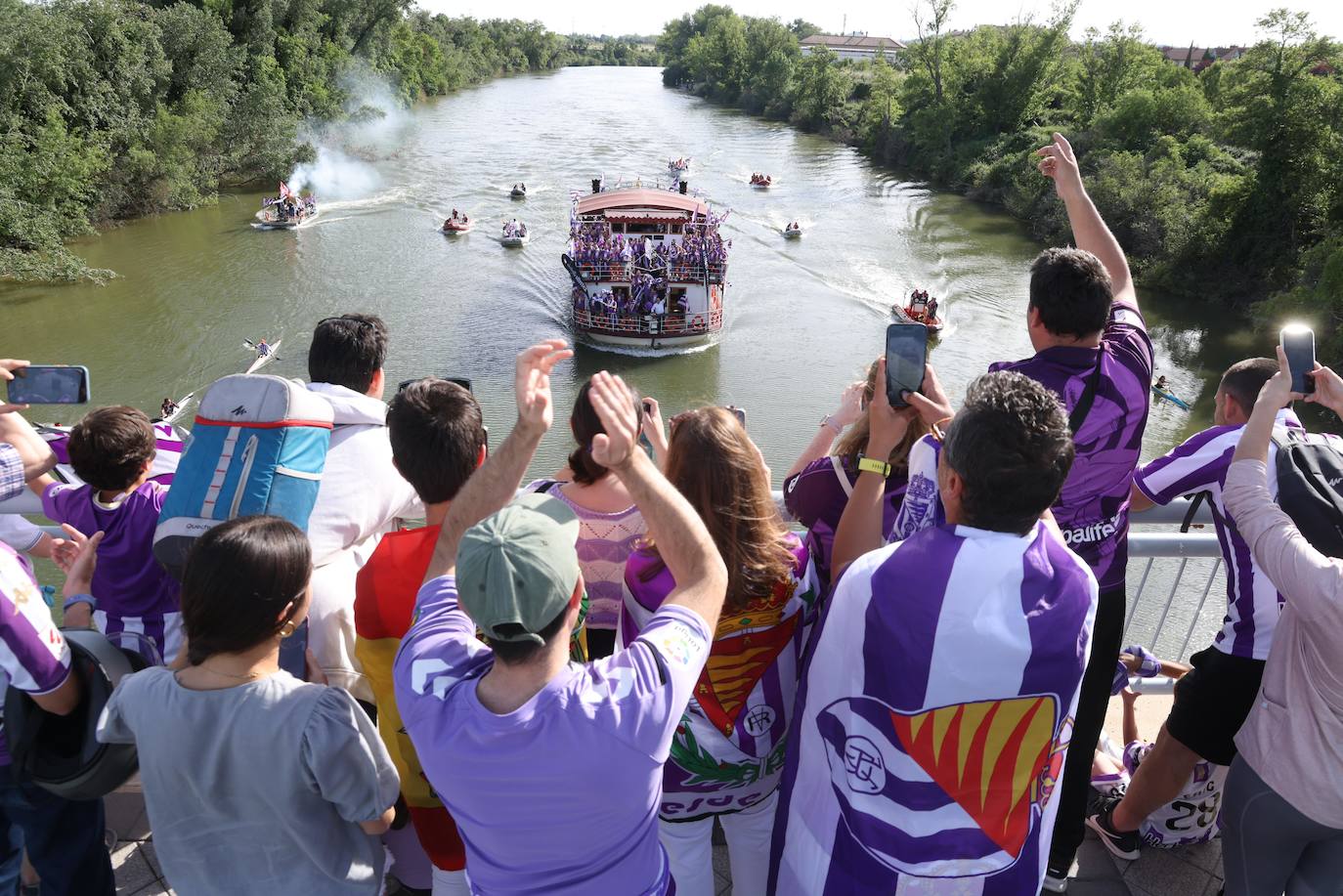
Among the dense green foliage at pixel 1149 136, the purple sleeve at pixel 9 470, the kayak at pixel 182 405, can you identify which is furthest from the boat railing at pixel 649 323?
the purple sleeve at pixel 9 470

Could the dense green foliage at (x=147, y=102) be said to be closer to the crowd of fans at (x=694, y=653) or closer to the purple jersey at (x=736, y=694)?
the crowd of fans at (x=694, y=653)

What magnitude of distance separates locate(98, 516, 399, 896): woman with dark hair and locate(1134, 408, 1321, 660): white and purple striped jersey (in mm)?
2207

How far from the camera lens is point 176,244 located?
2894cm

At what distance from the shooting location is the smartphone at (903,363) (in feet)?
7.49

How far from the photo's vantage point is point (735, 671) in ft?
7.23

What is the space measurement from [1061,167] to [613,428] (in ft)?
7.42

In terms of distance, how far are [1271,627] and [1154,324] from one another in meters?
26.1

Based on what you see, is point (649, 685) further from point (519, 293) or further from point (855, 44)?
point (855, 44)

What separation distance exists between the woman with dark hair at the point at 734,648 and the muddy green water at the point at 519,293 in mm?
14392

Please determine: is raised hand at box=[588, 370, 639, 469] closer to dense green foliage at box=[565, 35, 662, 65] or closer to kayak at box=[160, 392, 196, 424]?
kayak at box=[160, 392, 196, 424]

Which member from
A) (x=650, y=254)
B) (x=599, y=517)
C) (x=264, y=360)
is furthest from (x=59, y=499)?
(x=650, y=254)

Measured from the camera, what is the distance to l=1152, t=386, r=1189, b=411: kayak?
20031 mm

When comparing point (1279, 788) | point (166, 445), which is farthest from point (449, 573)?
point (1279, 788)

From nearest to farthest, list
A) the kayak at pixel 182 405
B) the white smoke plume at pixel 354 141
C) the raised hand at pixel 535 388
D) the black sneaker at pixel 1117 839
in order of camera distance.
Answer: the raised hand at pixel 535 388, the black sneaker at pixel 1117 839, the kayak at pixel 182 405, the white smoke plume at pixel 354 141
